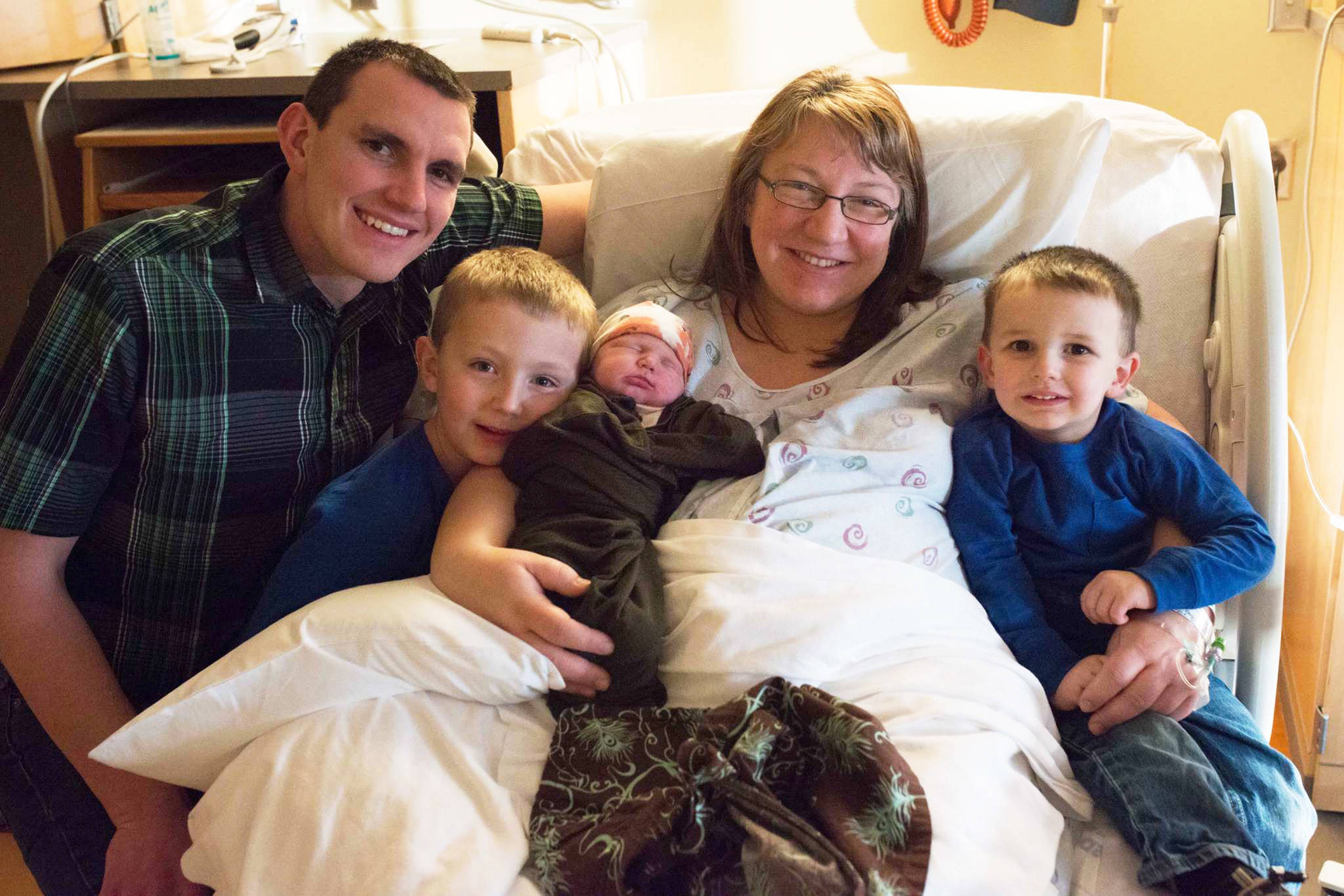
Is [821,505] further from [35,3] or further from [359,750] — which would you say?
[35,3]

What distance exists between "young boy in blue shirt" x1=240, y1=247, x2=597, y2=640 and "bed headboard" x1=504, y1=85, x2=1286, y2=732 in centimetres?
31

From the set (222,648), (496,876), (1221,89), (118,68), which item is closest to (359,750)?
(496,876)

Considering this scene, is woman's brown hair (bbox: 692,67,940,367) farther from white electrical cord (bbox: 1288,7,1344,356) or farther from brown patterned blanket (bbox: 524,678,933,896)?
white electrical cord (bbox: 1288,7,1344,356)

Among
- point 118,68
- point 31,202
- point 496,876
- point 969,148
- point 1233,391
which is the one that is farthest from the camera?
point 31,202

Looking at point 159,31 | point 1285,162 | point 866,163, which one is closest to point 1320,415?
point 1285,162

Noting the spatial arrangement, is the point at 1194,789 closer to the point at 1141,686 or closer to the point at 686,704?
the point at 1141,686

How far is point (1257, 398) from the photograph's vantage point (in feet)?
Result: 4.09

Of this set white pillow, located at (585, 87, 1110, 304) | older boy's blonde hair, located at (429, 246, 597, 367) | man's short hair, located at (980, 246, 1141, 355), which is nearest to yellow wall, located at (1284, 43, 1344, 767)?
white pillow, located at (585, 87, 1110, 304)

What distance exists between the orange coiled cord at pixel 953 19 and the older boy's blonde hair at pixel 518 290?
1.48 meters

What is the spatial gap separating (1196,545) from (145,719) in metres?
1.08

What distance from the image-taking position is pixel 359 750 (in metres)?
1.03

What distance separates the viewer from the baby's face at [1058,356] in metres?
1.23

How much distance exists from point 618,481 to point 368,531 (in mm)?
307

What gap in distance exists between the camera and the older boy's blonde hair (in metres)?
1.32
